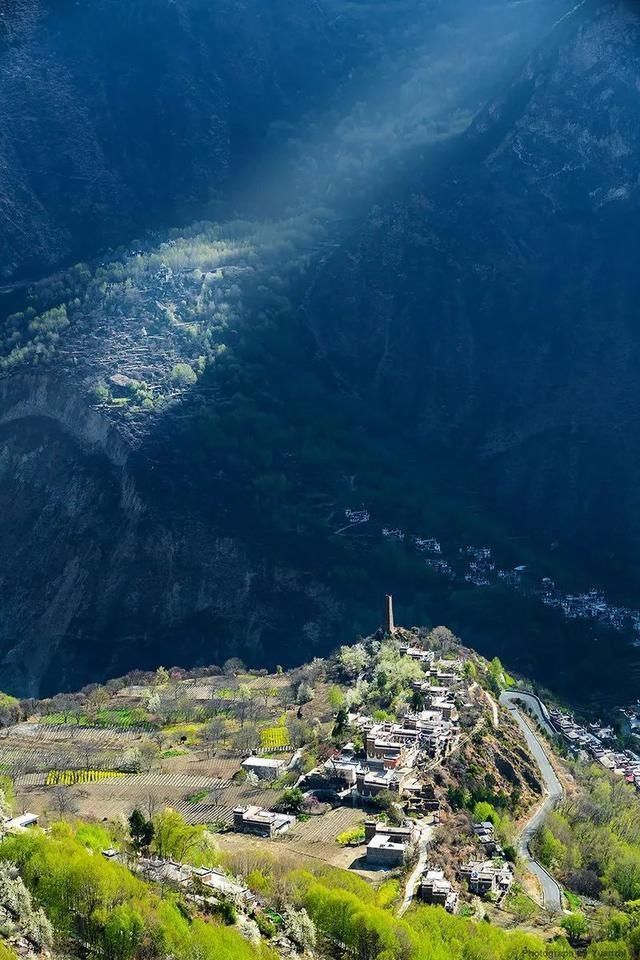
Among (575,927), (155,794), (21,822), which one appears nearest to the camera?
(575,927)

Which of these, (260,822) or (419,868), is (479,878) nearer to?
(419,868)

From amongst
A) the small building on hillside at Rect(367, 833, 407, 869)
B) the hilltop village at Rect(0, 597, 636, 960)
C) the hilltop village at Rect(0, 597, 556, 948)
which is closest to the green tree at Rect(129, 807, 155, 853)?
the hilltop village at Rect(0, 597, 636, 960)

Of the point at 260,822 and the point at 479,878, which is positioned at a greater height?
the point at 260,822

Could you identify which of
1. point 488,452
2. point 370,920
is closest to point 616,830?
point 370,920

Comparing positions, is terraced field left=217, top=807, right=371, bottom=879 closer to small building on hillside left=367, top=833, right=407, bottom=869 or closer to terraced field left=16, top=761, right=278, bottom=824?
small building on hillside left=367, top=833, right=407, bottom=869

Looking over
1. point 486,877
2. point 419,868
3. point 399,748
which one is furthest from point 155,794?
point 486,877

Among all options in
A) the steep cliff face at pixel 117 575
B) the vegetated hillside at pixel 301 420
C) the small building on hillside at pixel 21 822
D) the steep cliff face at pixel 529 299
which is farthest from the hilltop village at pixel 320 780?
the steep cliff face at pixel 529 299
